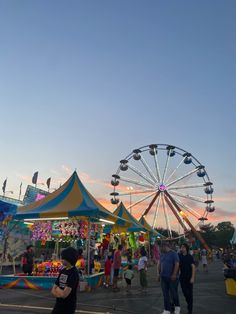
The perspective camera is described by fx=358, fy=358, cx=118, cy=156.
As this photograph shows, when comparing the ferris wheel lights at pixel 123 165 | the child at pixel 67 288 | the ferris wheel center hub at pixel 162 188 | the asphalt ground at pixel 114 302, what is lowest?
the asphalt ground at pixel 114 302

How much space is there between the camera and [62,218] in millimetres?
12828

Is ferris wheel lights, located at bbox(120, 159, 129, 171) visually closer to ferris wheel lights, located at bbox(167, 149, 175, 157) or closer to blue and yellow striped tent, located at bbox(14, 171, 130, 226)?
ferris wheel lights, located at bbox(167, 149, 175, 157)

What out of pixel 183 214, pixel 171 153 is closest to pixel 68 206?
pixel 171 153

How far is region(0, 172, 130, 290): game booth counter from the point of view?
1203 centimetres

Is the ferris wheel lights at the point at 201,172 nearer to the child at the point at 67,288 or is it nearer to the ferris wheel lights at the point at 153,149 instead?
the ferris wheel lights at the point at 153,149

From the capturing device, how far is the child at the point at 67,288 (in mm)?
3674

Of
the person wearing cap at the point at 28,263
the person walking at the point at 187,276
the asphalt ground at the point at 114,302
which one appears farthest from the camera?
the person wearing cap at the point at 28,263

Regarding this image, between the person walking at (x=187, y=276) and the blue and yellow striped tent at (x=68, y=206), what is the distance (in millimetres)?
5012

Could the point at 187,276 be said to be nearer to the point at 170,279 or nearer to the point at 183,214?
the point at 170,279

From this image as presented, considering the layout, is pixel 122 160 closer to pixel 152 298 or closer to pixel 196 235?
pixel 196 235

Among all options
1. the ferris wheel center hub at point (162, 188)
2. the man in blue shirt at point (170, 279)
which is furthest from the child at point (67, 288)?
the ferris wheel center hub at point (162, 188)

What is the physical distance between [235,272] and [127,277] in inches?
153

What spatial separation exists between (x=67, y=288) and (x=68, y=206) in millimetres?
8905

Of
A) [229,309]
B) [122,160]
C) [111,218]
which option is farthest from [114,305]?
[122,160]
